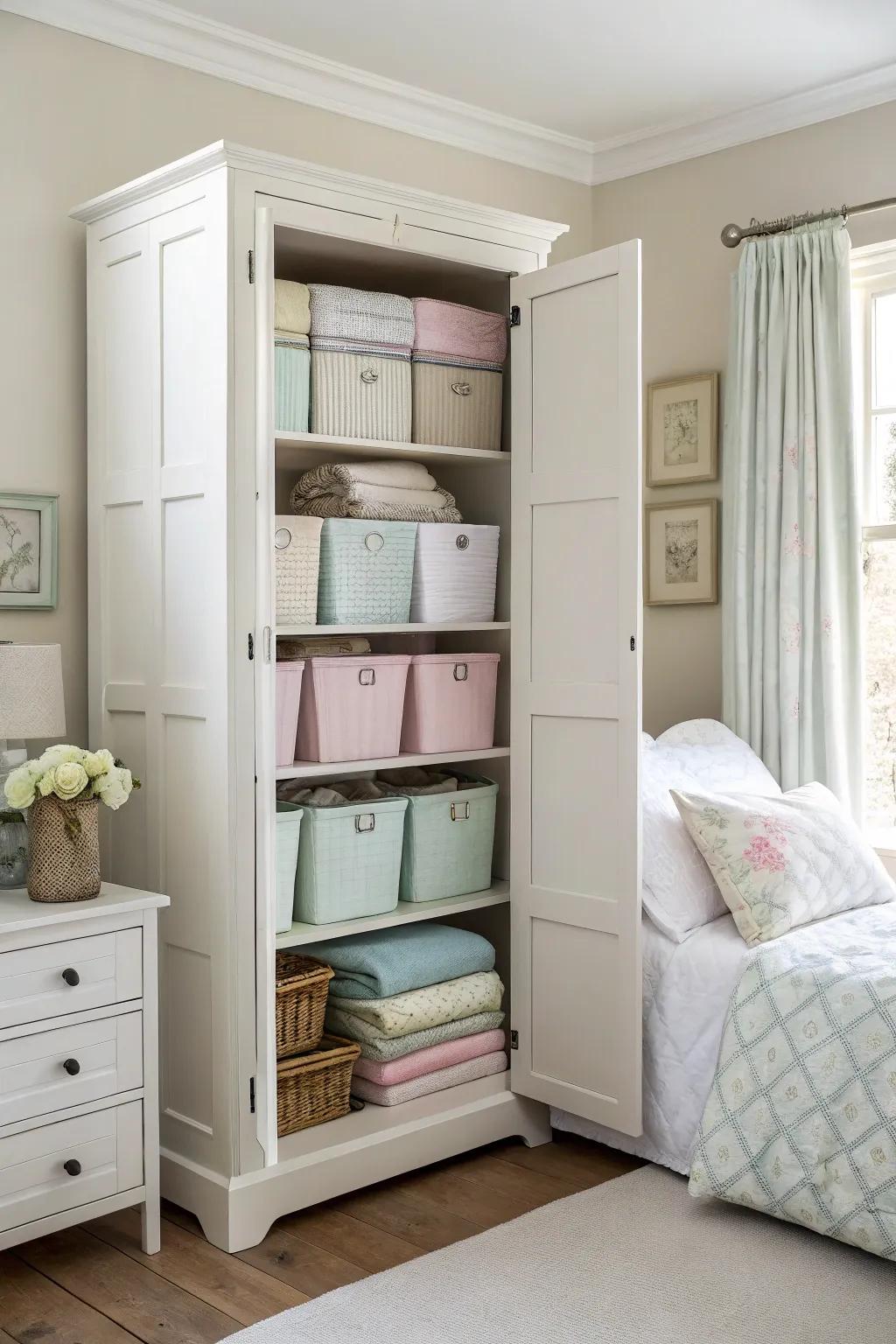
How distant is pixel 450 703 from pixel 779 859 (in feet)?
2.75

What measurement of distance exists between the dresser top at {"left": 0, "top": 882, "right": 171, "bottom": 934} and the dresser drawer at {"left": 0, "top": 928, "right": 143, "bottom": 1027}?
0.05 m

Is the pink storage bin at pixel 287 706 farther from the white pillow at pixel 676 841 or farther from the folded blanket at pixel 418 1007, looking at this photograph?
the white pillow at pixel 676 841

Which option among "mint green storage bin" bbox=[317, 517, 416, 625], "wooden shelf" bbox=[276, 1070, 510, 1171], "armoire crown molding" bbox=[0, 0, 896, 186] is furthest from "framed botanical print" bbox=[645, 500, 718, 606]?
"wooden shelf" bbox=[276, 1070, 510, 1171]

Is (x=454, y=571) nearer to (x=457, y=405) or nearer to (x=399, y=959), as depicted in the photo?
(x=457, y=405)

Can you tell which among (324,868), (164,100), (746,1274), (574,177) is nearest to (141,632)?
(324,868)

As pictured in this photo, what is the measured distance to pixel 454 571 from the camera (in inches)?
121

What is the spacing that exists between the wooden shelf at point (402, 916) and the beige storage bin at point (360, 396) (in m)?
1.09

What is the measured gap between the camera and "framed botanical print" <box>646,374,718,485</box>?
3.83 m

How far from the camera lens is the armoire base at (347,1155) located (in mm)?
2594

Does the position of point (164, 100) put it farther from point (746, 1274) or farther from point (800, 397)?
point (746, 1274)

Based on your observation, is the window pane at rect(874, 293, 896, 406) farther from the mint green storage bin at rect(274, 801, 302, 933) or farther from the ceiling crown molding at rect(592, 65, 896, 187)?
the mint green storage bin at rect(274, 801, 302, 933)

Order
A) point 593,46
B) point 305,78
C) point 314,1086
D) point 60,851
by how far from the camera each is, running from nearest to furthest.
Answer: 1. point 60,851
2. point 314,1086
3. point 593,46
4. point 305,78

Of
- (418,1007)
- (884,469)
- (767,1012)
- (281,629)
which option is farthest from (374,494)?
(884,469)

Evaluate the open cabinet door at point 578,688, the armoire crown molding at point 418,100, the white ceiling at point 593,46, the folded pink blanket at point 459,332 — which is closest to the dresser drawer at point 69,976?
the open cabinet door at point 578,688
